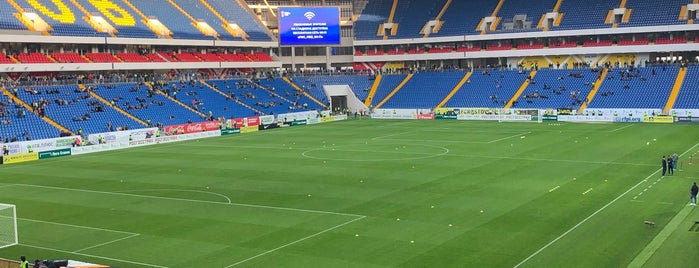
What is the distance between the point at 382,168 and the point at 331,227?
48.9 ft

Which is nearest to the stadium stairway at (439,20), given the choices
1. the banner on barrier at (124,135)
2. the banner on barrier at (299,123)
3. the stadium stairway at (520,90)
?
the stadium stairway at (520,90)

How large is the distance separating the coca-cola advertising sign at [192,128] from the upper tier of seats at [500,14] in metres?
41.1

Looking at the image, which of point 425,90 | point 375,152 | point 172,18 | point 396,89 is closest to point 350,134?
point 375,152

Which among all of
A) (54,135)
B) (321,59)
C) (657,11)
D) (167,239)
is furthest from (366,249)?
(321,59)

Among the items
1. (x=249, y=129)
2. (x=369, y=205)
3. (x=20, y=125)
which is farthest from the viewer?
(x=249, y=129)

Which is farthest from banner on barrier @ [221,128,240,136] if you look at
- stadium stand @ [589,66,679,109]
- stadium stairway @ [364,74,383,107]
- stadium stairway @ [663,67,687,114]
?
stadium stairway @ [663,67,687,114]

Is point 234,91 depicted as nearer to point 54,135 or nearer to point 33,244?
point 54,135

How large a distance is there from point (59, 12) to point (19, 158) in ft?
95.6

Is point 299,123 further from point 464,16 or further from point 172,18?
point 464,16

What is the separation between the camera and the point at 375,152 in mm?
49438

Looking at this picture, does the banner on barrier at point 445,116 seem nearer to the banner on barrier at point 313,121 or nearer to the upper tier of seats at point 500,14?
the banner on barrier at point 313,121

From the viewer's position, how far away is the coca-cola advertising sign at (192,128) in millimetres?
63469

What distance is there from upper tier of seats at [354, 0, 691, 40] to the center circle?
43.9 m

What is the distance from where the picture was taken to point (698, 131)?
2265 inches
